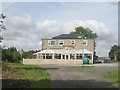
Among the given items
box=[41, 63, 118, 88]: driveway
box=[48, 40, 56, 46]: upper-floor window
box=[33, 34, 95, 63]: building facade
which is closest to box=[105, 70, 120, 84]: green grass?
box=[41, 63, 118, 88]: driveway

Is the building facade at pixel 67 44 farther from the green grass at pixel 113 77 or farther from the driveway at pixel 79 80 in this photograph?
the green grass at pixel 113 77

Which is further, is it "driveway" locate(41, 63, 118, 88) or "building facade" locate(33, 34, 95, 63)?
"building facade" locate(33, 34, 95, 63)

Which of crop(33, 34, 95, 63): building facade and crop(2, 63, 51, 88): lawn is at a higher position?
crop(33, 34, 95, 63): building facade

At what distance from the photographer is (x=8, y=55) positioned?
5928 centimetres

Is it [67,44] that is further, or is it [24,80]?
[67,44]

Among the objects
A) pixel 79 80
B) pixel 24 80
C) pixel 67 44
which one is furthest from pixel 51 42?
pixel 24 80

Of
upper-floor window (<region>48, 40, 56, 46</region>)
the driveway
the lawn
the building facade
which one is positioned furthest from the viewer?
upper-floor window (<region>48, 40, 56, 46</region>)

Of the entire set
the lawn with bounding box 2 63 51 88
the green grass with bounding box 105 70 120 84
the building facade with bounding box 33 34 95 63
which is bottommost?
the green grass with bounding box 105 70 120 84

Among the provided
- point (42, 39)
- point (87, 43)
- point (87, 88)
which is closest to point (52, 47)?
point (42, 39)

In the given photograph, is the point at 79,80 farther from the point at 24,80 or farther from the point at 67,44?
the point at 67,44

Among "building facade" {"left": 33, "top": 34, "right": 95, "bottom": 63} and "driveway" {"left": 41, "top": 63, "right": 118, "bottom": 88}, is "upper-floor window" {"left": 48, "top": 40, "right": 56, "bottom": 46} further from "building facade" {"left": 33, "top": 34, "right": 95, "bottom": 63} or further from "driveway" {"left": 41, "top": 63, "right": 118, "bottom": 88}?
"driveway" {"left": 41, "top": 63, "right": 118, "bottom": 88}

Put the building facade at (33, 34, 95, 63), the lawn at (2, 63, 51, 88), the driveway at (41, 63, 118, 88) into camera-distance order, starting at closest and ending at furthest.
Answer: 1. the lawn at (2, 63, 51, 88)
2. the driveway at (41, 63, 118, 88)
3. the building facade at (33, 34, 95, 63)

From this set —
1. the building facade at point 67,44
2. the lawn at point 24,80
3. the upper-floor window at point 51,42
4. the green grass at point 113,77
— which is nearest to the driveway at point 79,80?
the green grass at point 113,77

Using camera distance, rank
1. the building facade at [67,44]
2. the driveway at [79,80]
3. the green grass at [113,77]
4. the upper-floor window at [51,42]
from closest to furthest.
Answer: the driveway at [79,80], the green grass at [113,77], the building facade at [67,44], the upper-floor window at [51,42]
